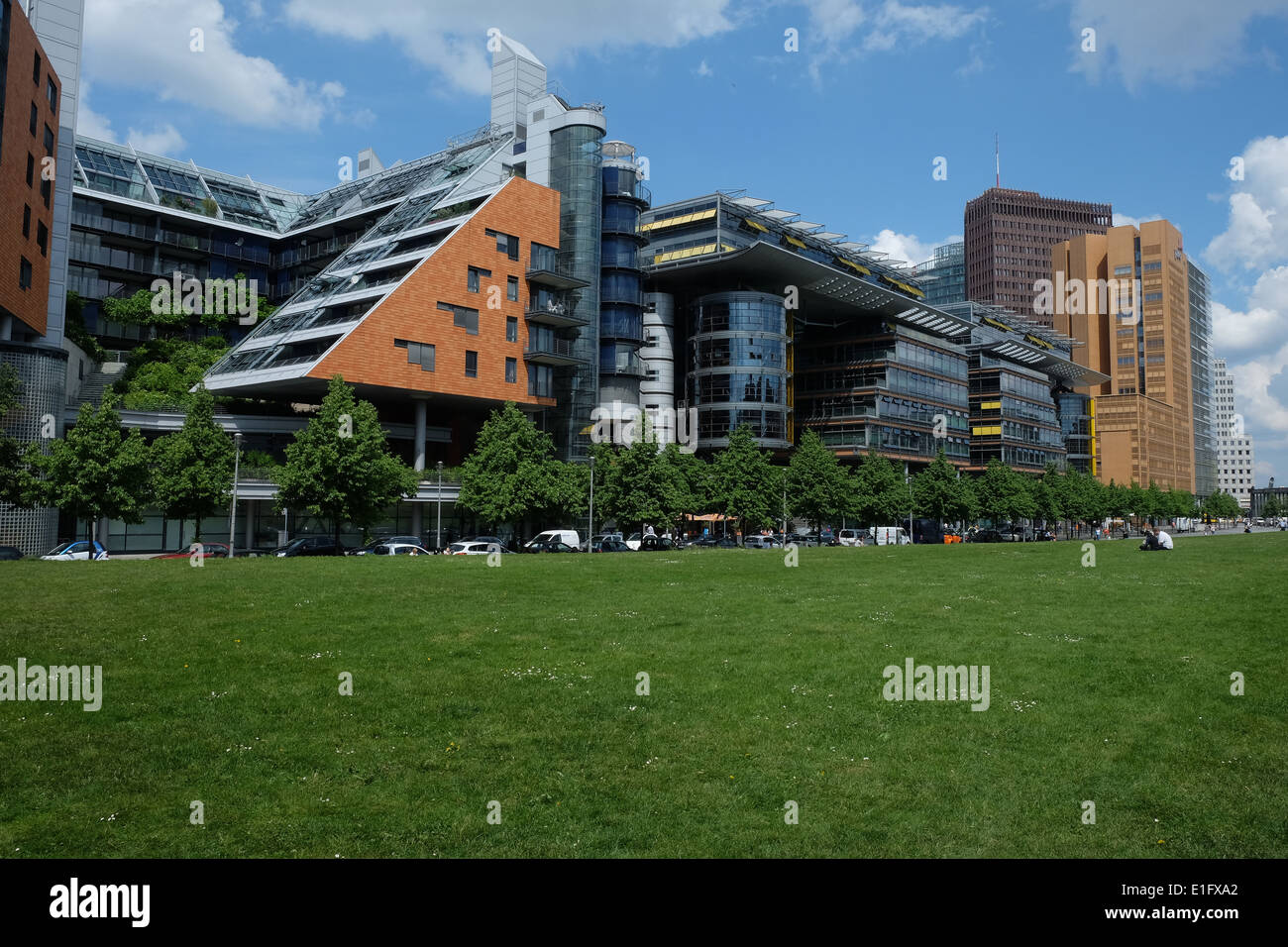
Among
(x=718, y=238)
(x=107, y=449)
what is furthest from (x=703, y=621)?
(x=718, y=238)

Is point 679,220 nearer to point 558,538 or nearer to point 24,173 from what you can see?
point 558,538

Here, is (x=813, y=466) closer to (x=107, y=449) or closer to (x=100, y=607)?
(x=107, y=449)

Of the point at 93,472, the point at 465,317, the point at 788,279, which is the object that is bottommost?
the point at 93,472

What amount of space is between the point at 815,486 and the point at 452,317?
120 feet

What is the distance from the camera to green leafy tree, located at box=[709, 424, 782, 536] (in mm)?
77188

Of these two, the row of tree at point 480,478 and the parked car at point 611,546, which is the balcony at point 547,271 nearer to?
the row of tree at point 480,478

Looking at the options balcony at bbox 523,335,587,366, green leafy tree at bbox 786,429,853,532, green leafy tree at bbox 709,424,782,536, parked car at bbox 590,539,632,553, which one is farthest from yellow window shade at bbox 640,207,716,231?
parked car at bbox 590,539,632,553

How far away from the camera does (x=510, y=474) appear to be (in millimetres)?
64750

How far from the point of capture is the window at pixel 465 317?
74.7 metres

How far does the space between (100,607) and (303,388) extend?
179 feet

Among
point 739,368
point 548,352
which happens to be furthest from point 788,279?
point 548,352

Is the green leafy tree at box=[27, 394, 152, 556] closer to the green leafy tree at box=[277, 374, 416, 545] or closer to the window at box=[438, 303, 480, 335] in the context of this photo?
the green leafy tree at box=[277, 374, 416, 545]

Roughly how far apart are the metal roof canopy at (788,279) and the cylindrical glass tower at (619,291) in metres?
12.3

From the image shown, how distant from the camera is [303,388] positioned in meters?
70.9
